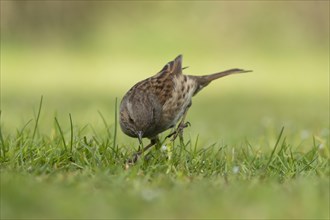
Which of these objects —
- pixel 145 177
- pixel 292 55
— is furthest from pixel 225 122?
pixel 292 55

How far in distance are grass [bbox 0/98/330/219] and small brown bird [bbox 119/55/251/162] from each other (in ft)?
0.91

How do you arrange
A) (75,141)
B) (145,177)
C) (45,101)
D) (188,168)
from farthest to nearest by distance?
(45,101) → (75,141) → (188,168) → (145,177)

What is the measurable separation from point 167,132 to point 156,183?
6267 mm

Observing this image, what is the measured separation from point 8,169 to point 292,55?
22.1 meters

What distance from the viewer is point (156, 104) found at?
6.43 meters

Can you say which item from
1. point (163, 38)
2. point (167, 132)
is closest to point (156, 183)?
point (167, 132)

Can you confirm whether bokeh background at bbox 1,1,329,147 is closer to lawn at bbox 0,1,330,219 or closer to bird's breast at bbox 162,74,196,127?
lawn at bbox 0,1,330,219

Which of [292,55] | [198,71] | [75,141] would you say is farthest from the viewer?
[292,55]

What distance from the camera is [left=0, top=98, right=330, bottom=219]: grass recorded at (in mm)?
3623

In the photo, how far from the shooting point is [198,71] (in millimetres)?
21516

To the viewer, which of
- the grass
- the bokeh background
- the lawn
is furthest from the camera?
the bokeh background

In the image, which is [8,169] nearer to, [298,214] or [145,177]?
[145,177]

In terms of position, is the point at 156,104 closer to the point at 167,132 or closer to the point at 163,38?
the point at 167,132

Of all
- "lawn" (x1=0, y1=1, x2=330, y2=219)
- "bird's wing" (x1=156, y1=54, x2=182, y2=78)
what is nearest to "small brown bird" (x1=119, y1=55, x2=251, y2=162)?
"bird's wing" (x1=156, y1=54, x2=182, y2=78)
